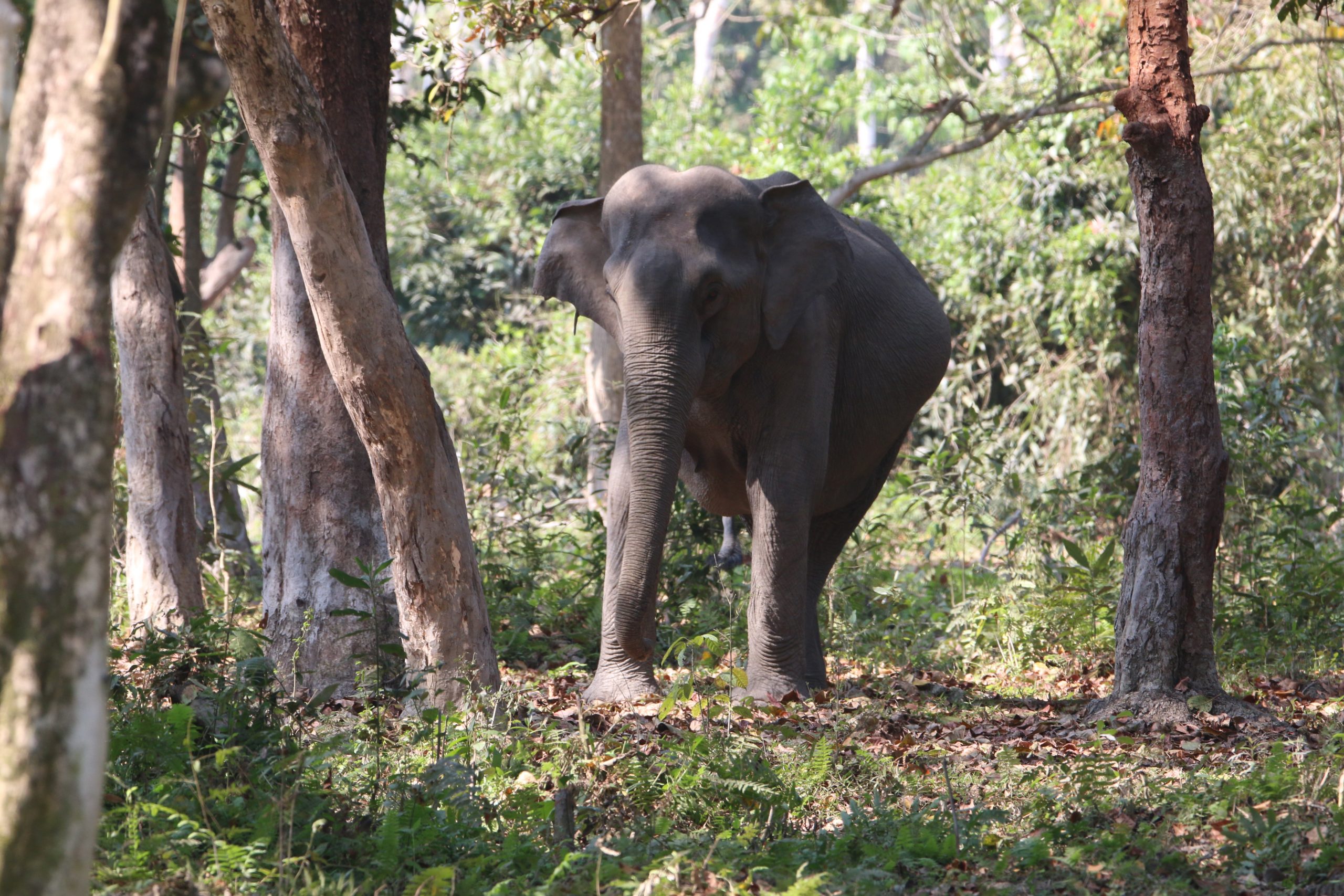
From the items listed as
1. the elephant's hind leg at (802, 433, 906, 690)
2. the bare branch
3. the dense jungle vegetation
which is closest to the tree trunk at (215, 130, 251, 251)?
the dense jungle vegetation

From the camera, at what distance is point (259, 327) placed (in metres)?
21.1

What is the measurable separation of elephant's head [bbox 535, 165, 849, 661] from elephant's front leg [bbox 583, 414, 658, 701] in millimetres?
94

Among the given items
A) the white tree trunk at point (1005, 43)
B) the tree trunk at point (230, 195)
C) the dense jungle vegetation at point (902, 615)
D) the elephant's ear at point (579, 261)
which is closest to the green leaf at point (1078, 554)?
the dense jungle vegetation at point (902, 615)

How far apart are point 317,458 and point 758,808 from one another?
3090 mm

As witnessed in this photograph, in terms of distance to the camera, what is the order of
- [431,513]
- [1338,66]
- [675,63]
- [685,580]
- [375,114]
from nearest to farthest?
[431,513] → [375,114] → [685,580] → [1338,66] → [675,63]

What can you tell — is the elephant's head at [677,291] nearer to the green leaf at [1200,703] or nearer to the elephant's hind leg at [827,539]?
the elephant's hind leg at [827,539]

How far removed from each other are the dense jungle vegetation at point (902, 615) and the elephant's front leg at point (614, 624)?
170mm

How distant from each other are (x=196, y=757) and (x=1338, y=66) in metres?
12.9

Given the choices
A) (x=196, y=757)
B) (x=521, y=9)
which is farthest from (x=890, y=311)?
(x=196, y=757)

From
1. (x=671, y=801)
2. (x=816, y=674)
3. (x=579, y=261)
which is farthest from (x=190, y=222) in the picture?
(x=671, y=801)

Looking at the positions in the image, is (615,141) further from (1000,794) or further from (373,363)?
(1000,794)

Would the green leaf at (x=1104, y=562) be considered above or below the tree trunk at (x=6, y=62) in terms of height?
below

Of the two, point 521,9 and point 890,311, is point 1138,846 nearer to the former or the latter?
point 890,311

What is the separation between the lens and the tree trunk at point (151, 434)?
7891mm
